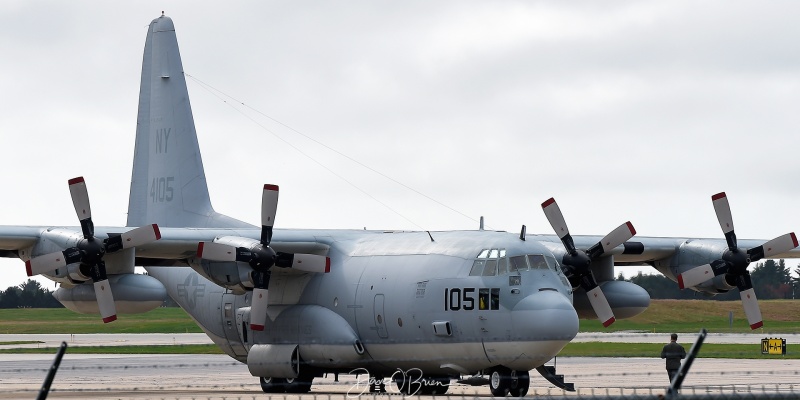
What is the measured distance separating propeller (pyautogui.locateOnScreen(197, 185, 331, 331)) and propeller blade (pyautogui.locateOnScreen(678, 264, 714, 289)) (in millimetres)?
7634

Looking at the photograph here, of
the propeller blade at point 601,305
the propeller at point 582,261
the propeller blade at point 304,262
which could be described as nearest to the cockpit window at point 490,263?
the propeller at point 582,261

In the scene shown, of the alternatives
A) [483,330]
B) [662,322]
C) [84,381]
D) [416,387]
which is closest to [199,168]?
[84,381]

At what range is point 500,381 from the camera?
2192 cm

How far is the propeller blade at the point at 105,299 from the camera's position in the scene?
77.2 feet

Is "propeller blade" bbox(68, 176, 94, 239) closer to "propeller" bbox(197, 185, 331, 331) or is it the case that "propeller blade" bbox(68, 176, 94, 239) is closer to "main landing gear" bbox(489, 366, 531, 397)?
"propeller" bbox(197, 185, 331, 331)

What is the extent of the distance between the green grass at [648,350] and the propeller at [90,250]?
19423 millimetres

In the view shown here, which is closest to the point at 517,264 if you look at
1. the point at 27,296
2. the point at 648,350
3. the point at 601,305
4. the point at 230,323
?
the point at 601,305

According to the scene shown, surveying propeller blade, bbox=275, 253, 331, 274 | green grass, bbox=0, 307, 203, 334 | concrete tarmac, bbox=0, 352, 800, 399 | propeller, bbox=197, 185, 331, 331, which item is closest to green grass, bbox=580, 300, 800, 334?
green grass, bbox=0, 307, 203, 334

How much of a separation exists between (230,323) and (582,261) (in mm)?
7803

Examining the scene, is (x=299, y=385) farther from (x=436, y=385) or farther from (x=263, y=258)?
(x=436, y=385)

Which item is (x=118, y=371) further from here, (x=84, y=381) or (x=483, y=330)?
(x=483, y=330)

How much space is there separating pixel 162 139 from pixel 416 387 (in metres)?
10.8

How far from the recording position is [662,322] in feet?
223

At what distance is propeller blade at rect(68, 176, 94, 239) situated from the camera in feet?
77.0
